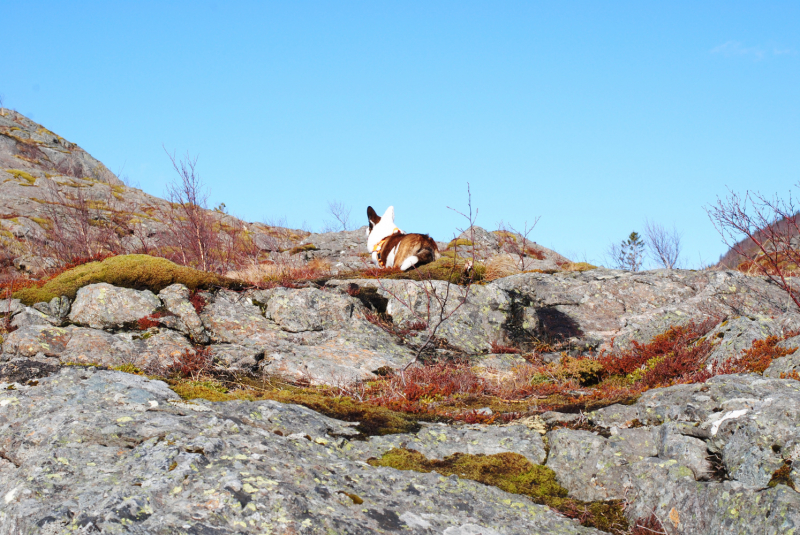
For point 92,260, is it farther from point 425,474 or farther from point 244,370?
point 425,474

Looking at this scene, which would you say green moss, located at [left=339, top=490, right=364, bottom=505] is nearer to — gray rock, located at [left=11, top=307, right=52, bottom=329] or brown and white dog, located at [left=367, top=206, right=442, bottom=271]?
gray rock, located at [left=11, top=307, right=52, bottom=329]

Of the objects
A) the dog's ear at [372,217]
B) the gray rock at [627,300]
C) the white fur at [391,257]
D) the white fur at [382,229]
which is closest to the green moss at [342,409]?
the gray rock at [627,300]

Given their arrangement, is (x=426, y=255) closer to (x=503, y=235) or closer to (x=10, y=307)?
(x=10, y=307)

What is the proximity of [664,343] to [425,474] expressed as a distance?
21.1 ft

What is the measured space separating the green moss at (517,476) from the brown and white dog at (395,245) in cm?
948

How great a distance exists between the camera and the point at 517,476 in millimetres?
4465

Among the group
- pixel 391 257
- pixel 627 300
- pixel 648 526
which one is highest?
pixel 391 257

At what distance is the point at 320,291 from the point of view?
1138 cm

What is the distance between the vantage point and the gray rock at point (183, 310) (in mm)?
9625

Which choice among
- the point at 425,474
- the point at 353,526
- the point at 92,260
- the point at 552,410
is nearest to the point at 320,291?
the point at 92,260

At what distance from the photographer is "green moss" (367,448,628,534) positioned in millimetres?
3979

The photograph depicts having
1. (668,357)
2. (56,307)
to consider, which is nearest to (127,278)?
(56,307)

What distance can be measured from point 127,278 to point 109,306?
85 centimetres

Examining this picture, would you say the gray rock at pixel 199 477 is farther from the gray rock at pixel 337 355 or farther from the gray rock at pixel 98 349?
the gray rock at pixel 337 355
